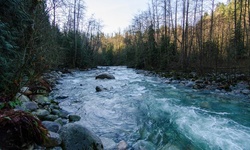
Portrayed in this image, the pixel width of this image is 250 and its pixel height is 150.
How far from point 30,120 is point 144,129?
2740mm

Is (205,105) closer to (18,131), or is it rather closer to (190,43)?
(18,131)

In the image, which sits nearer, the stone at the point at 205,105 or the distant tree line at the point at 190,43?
the stone at the point at 205,105

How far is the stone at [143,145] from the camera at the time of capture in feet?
11.1

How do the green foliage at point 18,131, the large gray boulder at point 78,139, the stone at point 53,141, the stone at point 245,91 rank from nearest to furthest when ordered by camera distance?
the green foliage at point 18,131
the stone at point 53,141
the large gray boulder at point 78,139
the stone at point 245,91

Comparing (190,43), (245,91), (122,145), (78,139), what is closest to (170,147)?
(122,145)

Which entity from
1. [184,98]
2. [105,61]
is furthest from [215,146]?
[105,61]

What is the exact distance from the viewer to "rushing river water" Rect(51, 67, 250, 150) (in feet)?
11.9

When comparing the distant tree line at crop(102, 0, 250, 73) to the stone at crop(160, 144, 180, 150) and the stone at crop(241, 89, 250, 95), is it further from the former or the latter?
the stone at crop(160, 144, 180, 150)

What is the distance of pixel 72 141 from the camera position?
2900 mm

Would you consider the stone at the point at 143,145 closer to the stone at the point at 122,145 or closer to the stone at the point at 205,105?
the stone at the point at 122,145

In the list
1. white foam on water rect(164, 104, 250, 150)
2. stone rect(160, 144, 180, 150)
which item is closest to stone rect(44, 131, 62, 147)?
stone rect(160, 144, 180, 150)

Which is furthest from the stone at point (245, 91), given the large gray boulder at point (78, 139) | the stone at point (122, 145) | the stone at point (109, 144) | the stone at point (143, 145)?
the large gray boulder at point (78, 139)

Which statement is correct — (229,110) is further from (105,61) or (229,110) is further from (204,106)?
(105,61)

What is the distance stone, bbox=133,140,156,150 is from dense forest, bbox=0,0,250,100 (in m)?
2.89
